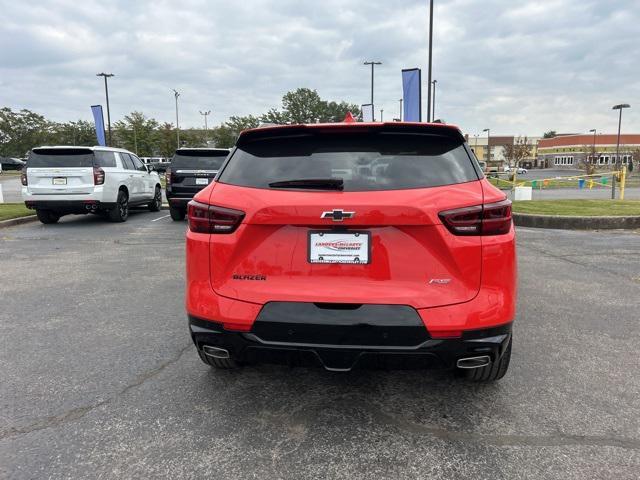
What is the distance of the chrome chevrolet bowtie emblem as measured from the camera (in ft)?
8.23

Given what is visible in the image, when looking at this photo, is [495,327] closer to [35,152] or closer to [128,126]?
[35,152]

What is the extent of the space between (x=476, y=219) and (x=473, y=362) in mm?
751

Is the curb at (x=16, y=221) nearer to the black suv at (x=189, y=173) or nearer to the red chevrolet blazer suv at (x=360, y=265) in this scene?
A: the black suv at (x=189, y=173)

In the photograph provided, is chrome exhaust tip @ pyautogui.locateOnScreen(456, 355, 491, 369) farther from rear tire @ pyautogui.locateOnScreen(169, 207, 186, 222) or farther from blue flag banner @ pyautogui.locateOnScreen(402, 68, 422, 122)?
blue flag banner @ pyautogui.locateOnScreen(402, 68, 422, 122)

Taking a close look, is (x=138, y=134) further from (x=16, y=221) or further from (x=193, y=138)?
(x=16, y=221)

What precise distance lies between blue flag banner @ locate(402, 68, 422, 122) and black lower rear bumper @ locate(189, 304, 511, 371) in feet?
59.8

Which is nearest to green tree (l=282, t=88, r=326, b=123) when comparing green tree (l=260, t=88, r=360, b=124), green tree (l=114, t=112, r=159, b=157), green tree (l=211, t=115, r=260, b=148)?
green tree (l=260, t=88, r=360, b=124)

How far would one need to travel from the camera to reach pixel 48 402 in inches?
121

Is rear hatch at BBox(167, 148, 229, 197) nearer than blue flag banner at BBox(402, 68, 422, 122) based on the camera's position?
Yes

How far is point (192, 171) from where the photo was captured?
12.8 meters

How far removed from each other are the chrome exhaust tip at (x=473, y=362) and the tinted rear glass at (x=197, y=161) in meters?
11.1

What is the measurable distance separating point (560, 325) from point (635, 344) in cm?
62

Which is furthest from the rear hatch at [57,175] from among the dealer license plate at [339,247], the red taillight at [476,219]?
the red taillight at [476,219]

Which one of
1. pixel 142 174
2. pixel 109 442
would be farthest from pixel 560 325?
pixel 142 174
